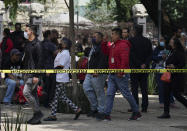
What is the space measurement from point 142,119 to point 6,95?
3.75 metres

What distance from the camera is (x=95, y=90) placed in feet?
35.6

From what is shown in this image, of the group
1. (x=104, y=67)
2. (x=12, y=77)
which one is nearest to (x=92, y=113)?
(x=104, y=67)

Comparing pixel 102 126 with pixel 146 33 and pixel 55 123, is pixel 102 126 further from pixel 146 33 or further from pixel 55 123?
pixel 146 33

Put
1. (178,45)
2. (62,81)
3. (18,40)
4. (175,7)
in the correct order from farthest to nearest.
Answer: (175,7) < (18,40) < (178,45) < (62,81)

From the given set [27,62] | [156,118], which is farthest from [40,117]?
[156,118]

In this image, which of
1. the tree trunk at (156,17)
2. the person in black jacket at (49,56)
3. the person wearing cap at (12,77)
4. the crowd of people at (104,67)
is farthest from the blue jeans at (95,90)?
the tree trunk at (156,17)

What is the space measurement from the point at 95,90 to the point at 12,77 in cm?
294

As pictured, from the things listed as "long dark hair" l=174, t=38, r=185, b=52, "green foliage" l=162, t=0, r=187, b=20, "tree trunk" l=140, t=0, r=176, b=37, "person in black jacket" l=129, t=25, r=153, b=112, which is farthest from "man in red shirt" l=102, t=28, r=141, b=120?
"green foliage" l=162, t=0, r=187, b=20

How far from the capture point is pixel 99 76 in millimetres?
10789

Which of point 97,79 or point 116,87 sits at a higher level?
point 97,79

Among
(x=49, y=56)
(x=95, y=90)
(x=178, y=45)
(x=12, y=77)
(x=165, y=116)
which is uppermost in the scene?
(x=178, y=45)

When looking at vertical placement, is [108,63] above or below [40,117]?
above

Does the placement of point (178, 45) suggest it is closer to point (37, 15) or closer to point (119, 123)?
point (119, 123)

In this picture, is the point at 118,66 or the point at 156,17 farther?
the point at 156,17
